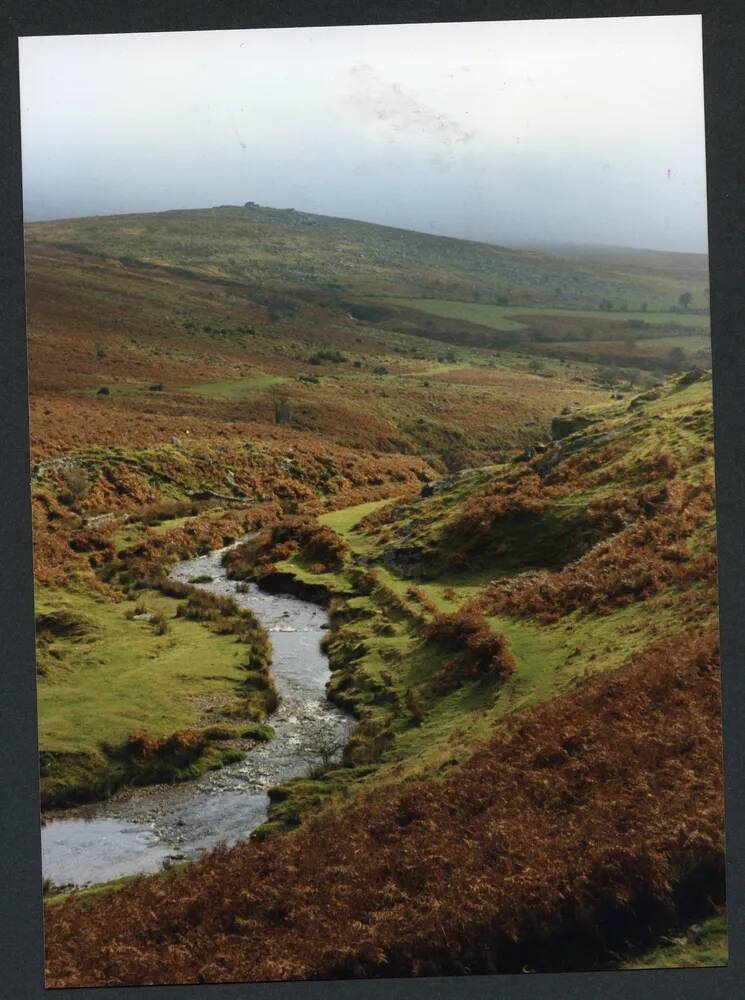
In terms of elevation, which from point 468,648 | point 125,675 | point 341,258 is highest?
point 341,258

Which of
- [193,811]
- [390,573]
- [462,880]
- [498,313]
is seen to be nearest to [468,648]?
[390,573]

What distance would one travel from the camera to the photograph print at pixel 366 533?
978 cm

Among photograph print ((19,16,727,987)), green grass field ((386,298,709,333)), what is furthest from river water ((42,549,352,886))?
green grass field ((386,298,709,333))

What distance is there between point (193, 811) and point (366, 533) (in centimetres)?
304

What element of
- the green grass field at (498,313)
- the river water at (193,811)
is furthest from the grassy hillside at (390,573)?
the river water at (193,811)

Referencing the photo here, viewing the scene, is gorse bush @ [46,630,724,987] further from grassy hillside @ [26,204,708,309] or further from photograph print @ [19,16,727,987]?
grassy hillside @ [26,204,708,309]

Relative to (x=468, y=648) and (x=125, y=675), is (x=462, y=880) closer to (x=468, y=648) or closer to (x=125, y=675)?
(x=468, y=648)

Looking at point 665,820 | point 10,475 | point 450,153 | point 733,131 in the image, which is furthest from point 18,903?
point 733,131

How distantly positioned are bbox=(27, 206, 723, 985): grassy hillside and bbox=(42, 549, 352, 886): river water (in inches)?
6.2

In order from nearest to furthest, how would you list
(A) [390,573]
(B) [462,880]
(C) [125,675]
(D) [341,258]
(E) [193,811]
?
1. (B) [462,880]
2. (E) [193,811]
3. (C) [125,675]
4. (A) [390,573]
5. (D) [341,258]

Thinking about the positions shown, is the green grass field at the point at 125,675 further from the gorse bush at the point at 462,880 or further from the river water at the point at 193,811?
the gorse bush at the point at 462,880

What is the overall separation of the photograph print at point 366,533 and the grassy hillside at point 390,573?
3 centimetres

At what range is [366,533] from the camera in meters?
11.3

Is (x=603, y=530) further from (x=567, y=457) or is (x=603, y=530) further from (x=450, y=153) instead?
(x=450, y=153)
